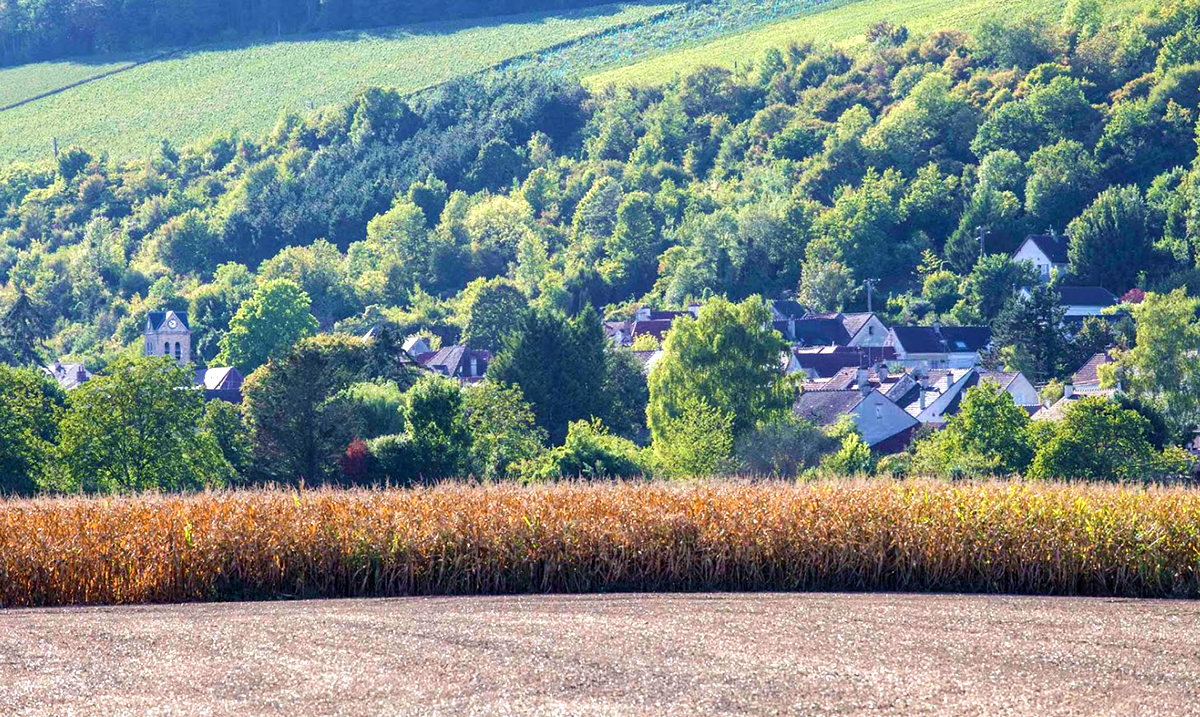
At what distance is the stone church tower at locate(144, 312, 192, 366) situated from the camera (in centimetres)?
14212

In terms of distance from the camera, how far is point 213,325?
149 m

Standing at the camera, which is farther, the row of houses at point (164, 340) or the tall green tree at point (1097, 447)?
the row of houses at point (164, 340)

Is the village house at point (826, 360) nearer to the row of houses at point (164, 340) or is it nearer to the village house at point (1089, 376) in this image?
the village house at point (1089, 376)

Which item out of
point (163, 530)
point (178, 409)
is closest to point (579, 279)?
point (178, 409)

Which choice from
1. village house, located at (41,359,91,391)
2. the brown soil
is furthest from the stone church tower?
the brown soil

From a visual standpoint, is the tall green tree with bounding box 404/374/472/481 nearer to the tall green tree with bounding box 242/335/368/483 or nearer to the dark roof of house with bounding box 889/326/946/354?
the tall green tree with bounding box 242/335/368/483

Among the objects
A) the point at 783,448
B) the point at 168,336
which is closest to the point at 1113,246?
the point at 783,448

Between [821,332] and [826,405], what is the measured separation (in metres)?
38.1

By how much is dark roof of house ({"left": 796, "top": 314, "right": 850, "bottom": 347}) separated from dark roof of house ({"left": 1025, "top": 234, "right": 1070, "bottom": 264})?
18202mm

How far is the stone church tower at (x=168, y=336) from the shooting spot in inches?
5595

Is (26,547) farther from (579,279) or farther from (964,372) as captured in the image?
(579,279)

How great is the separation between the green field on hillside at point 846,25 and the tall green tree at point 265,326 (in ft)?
230

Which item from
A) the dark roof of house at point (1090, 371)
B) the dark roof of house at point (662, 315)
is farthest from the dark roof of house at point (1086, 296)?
the dark roof of house at point (662, 315)

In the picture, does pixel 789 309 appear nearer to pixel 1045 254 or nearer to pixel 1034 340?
pixel 1045 254
